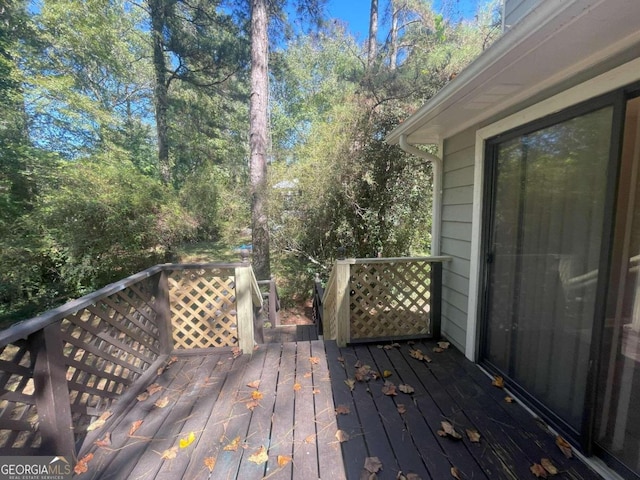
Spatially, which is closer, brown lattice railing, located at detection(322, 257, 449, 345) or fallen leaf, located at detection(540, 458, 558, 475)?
fallen leaf, located at detection(540, 458, 558, 475)

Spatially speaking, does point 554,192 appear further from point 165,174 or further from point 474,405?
point 165,174

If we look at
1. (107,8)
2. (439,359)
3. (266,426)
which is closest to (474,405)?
(439,359)

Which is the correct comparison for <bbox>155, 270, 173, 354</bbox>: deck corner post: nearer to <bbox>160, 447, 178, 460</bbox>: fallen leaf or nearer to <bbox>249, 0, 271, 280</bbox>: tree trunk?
<bbox>160, 447, 178, 460</bbox>: fallen leaf

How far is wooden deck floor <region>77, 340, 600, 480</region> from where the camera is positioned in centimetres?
150

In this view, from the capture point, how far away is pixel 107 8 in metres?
8.66

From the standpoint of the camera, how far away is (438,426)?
179 cm

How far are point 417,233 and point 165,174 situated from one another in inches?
314

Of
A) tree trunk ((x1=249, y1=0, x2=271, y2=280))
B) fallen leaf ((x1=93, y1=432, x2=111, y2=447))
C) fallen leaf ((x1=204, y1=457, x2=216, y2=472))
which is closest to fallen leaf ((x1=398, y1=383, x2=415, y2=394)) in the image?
fallen leaf ((x1=204, y1=457, x2=216, y2=472))

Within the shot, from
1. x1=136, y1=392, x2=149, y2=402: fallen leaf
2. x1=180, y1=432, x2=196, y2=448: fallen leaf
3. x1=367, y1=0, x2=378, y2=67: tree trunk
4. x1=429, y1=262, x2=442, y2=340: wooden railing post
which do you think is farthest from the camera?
x1=367, y1=0, x2=378, y2=67: tree trunk

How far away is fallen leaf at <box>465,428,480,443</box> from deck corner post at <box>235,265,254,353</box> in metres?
1.86

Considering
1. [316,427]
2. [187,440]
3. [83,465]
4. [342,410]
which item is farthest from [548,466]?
[83,465]

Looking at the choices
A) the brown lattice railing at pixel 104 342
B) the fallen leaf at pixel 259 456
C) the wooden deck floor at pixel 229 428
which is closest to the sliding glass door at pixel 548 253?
the wooden deck floor at pixel 229 428

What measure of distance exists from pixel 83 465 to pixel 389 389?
1.87 meters

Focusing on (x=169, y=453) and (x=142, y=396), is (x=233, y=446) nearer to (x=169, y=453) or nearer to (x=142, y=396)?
(x=169, y=453)
